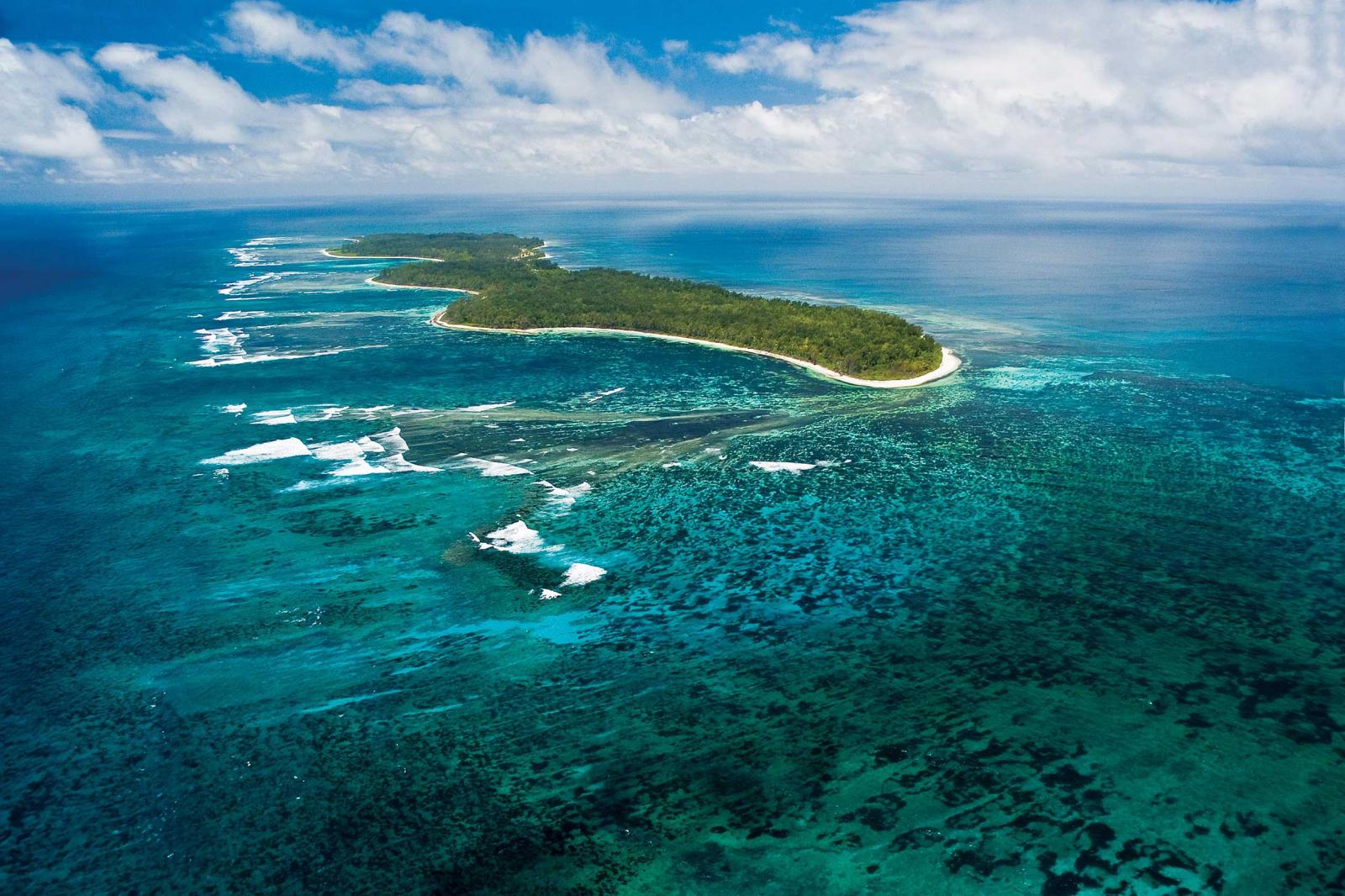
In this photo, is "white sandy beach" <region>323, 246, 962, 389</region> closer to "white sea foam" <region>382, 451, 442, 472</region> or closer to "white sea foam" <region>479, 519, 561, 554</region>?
"white sea foam" <region>382, 451, 442, 472</region>

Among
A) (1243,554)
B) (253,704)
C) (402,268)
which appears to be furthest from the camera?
(402,268)

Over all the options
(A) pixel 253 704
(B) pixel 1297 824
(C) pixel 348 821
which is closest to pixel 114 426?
(A) pixel 253 704

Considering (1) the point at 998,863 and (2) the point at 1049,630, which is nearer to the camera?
(1) the point at 998,863

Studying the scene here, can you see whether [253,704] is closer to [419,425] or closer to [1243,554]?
[419,425]

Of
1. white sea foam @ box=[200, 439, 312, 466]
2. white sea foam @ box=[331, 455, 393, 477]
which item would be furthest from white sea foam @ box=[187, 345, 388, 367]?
white sea foam @ box=[331, 455, 393, 477]

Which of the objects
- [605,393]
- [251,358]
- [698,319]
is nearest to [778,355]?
[698,319]

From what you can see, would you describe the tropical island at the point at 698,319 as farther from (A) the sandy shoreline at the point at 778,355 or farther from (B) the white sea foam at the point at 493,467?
(B) the white sea foam at the point at 493,467

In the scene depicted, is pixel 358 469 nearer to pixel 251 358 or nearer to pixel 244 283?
pixel 251 358

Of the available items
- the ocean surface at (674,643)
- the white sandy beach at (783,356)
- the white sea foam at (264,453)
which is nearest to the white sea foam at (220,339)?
the ocean surface at (674,643)
